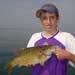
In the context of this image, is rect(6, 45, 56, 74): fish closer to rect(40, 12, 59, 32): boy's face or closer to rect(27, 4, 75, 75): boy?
rect(27, 4, 75, 75): boy

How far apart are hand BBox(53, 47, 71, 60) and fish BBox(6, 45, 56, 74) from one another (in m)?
0.06

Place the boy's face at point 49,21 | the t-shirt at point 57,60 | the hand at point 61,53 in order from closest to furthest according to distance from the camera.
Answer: the hand at point 61,53
the t-shirt at point 57,60
the boy's face at point 49,21

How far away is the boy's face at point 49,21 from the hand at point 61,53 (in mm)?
341

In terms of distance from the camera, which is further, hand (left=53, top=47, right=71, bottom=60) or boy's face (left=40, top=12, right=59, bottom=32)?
boy's face (left=40, top=12, right=59, bottom=32)

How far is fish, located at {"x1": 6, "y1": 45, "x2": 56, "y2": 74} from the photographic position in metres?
4.91

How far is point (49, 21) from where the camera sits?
201 inches

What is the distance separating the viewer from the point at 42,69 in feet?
16.5

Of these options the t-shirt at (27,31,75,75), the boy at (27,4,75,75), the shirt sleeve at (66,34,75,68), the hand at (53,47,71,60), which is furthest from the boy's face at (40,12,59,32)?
the hand at (53,47,71,60)

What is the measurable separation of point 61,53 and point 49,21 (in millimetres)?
479

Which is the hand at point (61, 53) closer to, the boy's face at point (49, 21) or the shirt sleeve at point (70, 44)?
the shirt sleeve at point (70, 44)

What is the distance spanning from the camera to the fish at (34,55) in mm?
4906

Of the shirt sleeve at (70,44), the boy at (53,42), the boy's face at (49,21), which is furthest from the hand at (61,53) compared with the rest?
the boy's face at (49,21)

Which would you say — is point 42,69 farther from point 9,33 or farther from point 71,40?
point 9,33

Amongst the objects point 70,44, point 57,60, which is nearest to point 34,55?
point 57,60
